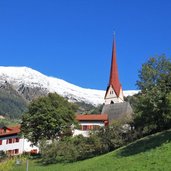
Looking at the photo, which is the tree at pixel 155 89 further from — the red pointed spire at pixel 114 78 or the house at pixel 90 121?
the red pointed spire at pixel 114 78

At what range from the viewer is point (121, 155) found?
145 feet

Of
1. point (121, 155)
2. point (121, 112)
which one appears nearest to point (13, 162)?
point (121, 155)

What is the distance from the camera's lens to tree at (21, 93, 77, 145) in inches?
2785

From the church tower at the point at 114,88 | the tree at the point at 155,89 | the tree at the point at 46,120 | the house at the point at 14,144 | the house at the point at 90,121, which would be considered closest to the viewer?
the tree at the point at 155,89

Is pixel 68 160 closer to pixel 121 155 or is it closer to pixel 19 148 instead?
pixel 121 155

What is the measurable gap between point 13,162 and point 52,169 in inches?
527

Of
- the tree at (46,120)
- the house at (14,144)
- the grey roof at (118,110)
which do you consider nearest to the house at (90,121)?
the grey roof at (118,110)

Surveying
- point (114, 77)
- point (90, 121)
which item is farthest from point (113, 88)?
point (90, 121)

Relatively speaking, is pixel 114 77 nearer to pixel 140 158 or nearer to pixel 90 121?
pixel 90 121

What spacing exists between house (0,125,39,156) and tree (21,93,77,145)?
10.6 metres

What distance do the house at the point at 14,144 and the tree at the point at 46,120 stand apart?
10.6 metres

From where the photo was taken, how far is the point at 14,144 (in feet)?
285

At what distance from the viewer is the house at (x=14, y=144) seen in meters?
84.6

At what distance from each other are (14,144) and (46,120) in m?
18.9
